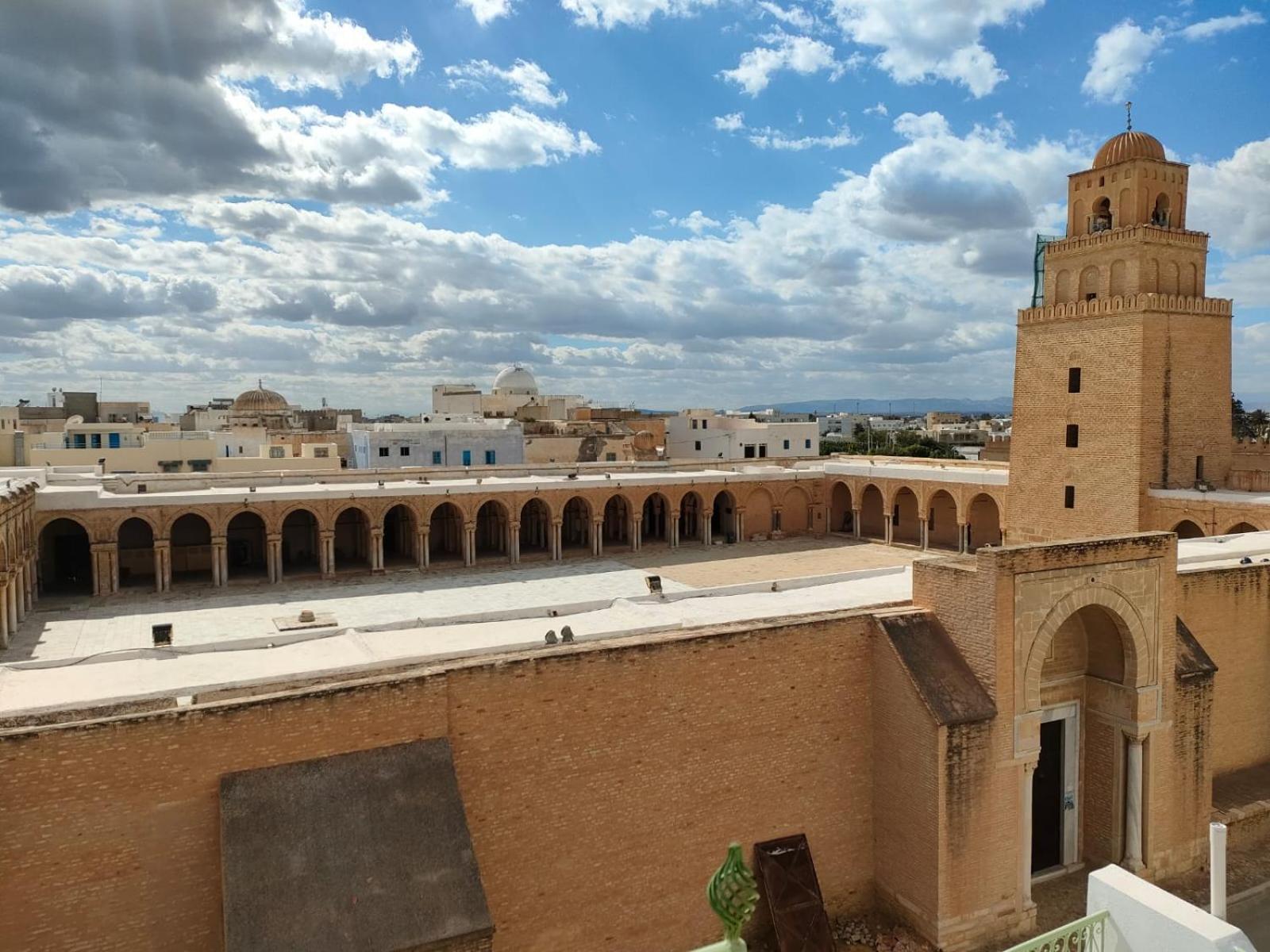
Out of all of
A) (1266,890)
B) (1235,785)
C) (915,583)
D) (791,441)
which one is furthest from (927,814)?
(791,441)

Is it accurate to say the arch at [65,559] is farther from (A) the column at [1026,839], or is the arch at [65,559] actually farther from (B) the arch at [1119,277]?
(B) the arch at [1119,277]

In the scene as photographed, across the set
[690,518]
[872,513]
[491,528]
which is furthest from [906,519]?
[491,528]

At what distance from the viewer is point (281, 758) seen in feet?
27.3

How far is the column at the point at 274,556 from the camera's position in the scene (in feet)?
84.4

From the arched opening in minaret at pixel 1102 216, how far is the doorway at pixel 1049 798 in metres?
17.5

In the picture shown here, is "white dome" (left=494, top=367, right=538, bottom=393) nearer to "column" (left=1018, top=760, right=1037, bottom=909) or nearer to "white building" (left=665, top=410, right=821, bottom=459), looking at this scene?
"white building" (left=665, top=410, right=821, bottom=459)

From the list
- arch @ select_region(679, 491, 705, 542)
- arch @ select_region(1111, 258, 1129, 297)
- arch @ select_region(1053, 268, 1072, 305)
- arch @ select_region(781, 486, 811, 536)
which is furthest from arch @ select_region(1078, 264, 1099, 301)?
arch @ select_region(679, 491, 705, 542)

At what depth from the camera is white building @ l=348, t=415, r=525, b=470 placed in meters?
37.2

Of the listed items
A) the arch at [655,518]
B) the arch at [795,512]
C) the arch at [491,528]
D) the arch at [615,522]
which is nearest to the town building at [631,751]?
the arch at [491,528]

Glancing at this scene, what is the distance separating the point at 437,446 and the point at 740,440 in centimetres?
1617

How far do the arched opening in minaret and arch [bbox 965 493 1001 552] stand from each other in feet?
35.5

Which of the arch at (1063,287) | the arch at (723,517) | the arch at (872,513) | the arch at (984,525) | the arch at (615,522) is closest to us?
the arch at (1063,287)

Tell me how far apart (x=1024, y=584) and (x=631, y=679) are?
5.02 metres

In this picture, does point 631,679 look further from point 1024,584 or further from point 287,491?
point 287,491
